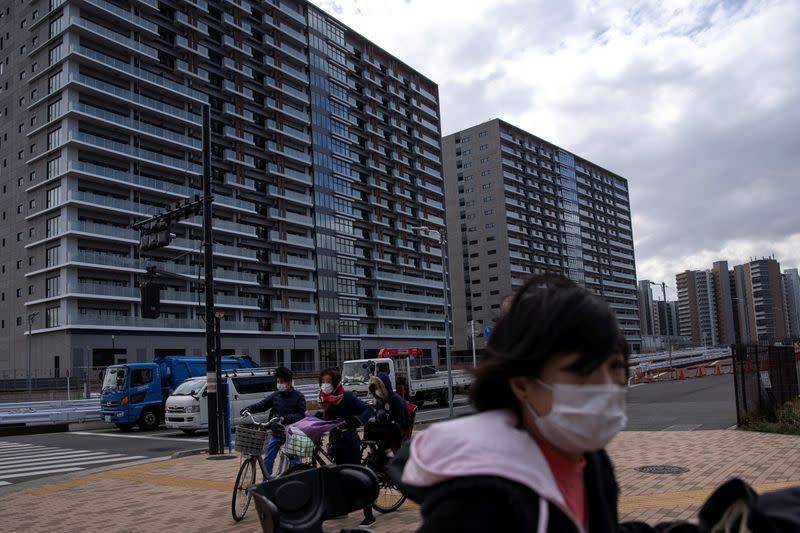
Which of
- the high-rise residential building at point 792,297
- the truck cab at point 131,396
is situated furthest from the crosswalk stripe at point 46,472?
the high-rise residential building at point 792,297

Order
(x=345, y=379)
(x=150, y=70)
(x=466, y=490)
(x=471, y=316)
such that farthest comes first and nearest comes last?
(x=471, y=316)
(x=150, y=70)
(x=345, y=379)
(x=466, y=490)

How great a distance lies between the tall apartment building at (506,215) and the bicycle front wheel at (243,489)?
91.7 meters

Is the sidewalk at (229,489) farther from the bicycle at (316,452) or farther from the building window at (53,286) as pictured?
the building window at (53,286)

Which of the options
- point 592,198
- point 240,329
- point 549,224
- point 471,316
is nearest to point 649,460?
A: point 240,329

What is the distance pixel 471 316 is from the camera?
358ft

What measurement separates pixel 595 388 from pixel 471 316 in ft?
357

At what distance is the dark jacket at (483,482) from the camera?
1161mm

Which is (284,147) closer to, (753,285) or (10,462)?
(10,462)

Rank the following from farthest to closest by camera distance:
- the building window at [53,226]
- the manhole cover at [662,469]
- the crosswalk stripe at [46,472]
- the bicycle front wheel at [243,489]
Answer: the building window at [53,226]
the crosswalk stripe at [46,472]
the manhole cover at [662,469]
the bicycle front wheel at [243,489]

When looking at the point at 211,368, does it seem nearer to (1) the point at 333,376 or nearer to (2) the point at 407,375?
(1) the point at 333,376

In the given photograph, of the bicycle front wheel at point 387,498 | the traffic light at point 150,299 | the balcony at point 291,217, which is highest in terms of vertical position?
the balcony at point 291,217

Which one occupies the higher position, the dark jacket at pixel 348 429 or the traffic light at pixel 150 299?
the traffic light at pixel 150 299

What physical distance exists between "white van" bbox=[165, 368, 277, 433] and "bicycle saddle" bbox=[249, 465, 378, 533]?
18.1 meters

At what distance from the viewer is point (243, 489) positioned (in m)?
7.63
